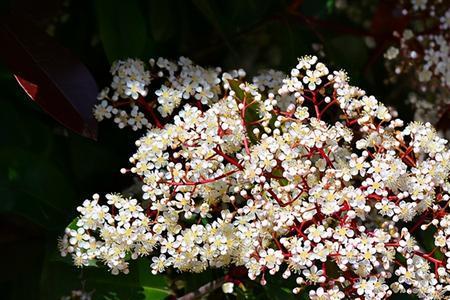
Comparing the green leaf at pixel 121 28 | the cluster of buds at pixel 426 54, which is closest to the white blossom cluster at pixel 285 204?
the green leaf at pixel 121 28

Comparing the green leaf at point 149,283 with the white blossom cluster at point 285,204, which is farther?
the green leaf at point 149,283

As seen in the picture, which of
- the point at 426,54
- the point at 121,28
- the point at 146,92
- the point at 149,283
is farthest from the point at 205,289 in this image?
the point at 426,54

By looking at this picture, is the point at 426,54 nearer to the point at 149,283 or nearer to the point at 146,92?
the point at 146,92

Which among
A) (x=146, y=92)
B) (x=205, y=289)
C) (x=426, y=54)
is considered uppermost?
(x=426, y=54)

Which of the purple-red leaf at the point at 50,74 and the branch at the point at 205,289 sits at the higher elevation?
the purple-red leaf at the point at 50,74

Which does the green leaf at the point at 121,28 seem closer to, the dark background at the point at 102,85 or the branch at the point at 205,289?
the dark background at the point at 102,85

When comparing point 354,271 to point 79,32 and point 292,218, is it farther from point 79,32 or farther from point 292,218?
point 79,32
